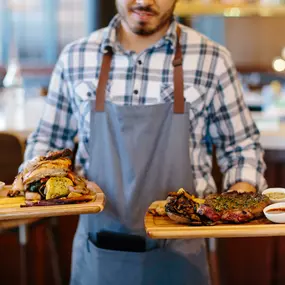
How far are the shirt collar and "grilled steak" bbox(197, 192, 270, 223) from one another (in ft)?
1.92

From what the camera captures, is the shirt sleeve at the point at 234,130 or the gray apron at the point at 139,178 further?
the shirt sleeve at the point at 234,130

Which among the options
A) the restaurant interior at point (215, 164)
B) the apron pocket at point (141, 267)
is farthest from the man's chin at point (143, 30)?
the restaurant interior at point (215, 164)

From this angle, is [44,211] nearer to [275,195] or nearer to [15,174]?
[275,195]

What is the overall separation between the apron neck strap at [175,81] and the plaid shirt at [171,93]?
21 millimetres

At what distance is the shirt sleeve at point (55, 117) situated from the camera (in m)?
2.04

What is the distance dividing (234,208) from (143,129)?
1.44ft

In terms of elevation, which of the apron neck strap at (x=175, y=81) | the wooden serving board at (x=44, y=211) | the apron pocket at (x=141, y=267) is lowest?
the apron pocket at (x=141, y=267)

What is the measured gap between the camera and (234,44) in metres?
6.07

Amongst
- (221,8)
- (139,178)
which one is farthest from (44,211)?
(221,8)

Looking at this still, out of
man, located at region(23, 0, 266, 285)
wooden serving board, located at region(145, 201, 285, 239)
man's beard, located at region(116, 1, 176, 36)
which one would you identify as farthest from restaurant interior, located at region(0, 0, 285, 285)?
wooden serving board, located at region(145, 201, 285, 239)

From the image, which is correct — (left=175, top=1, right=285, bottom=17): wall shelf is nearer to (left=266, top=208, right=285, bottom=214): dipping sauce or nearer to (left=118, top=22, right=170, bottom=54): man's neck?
(left=118, top=22, right=170, bottom=54): man's neck

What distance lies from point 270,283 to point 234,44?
3.68m

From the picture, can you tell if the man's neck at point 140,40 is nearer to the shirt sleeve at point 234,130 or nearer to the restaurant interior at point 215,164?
the shirt sleeve at point 234,130

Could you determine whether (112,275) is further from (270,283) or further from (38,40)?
(38,40)
